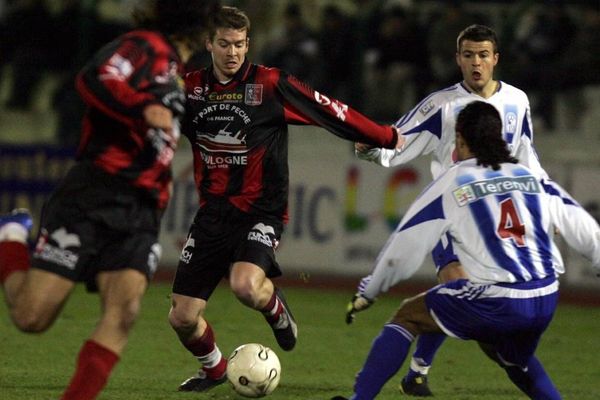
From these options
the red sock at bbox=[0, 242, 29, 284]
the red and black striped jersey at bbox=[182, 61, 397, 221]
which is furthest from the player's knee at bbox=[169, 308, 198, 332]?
the red sock at bbox=[0, 242, 29, 284]

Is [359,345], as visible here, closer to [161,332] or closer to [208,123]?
A: [161,332]

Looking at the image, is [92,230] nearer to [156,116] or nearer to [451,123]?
[156,116]

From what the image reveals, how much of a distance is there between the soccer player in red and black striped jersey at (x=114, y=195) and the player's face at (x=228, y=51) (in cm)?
160

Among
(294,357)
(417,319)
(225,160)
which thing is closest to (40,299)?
(417,319)

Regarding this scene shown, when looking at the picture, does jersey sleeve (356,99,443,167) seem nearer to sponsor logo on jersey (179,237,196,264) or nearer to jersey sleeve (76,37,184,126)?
sponsor logo on jersey (179,237,196,264)

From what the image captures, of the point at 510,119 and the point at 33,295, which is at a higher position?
the point at 510,119

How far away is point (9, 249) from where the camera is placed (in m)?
5.76

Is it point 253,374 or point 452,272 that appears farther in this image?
point 452,272

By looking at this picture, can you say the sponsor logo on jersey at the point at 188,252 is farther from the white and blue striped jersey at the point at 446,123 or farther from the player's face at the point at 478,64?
the player's face at the point at 478,64

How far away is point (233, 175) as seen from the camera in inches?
289

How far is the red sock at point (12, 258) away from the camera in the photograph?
18.5 feet

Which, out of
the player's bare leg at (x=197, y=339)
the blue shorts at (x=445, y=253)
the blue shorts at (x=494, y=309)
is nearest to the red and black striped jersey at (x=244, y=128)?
the player's bare leg at (x=197, y=339)

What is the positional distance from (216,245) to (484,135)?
212 centimetres

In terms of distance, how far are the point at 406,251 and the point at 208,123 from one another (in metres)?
2.00
